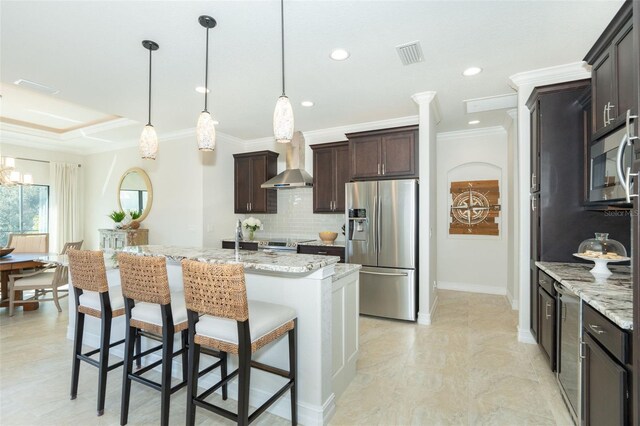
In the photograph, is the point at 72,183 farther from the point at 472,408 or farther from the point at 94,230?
the point at 472,408

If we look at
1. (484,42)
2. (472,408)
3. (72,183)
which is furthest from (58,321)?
(484,42)

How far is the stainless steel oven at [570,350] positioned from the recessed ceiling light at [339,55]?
2499 millimetres

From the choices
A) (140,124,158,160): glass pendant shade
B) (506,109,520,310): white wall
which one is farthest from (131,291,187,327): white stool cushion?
(506,109,520,310): white wall

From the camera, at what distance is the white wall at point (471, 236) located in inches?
208

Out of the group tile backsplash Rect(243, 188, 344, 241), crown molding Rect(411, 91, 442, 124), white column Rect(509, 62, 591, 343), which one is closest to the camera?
white column Rect(509, 62, 591, 343)

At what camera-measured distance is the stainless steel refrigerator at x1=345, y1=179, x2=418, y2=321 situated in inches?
157

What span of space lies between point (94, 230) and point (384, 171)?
6598 millimetres

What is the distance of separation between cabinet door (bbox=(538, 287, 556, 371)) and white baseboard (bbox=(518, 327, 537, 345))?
449 mm

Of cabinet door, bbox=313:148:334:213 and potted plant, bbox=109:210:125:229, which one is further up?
cabinet door, bbox=313:148:334:213

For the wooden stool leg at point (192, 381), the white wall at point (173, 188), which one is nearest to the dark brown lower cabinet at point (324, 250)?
the white wall at point (173, 188)

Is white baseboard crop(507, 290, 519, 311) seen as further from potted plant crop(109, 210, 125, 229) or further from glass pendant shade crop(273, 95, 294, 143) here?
potted plant crop(109, 210, 125, 229)

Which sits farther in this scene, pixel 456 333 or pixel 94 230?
pixel 94 230

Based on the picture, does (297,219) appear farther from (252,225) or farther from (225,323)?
(225,323)

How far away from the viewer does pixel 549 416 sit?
7.02 ft
